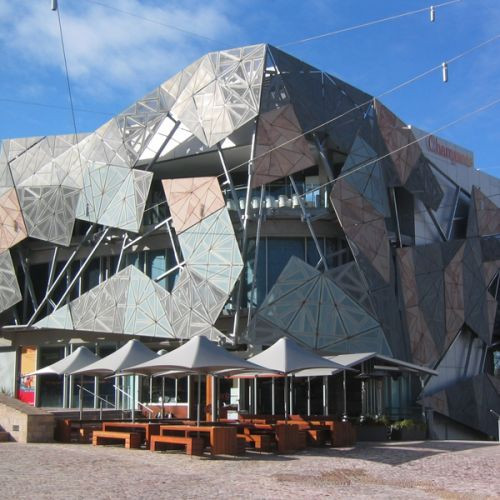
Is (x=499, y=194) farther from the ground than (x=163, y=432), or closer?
farther from the ground

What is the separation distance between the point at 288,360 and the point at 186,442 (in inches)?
149

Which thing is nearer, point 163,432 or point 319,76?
point 163,432

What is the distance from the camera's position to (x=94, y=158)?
35.1 metres

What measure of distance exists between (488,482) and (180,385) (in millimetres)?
22240

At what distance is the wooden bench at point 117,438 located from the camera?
19.5 metres

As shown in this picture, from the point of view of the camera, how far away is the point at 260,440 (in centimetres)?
1880

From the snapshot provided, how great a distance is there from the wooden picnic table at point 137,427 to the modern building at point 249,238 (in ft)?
29.1

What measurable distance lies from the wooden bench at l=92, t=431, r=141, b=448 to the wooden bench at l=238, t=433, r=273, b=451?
2720 millimetres

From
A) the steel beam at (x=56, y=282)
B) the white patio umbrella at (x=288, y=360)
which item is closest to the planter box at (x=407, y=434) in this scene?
the white patio umbrella at (x=288, y=360)

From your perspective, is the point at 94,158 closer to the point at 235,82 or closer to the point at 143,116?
the point at 143,116

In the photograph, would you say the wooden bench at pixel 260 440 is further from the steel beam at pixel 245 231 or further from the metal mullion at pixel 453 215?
the metal mullion at pixel 453 215

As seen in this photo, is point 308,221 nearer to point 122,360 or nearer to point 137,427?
point 122,360

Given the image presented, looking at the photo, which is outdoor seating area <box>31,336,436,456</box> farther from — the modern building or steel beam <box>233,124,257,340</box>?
steel beam <box>233,124,257,340</box>

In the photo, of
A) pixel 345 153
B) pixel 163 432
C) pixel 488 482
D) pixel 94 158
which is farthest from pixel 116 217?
pixel 488 482
